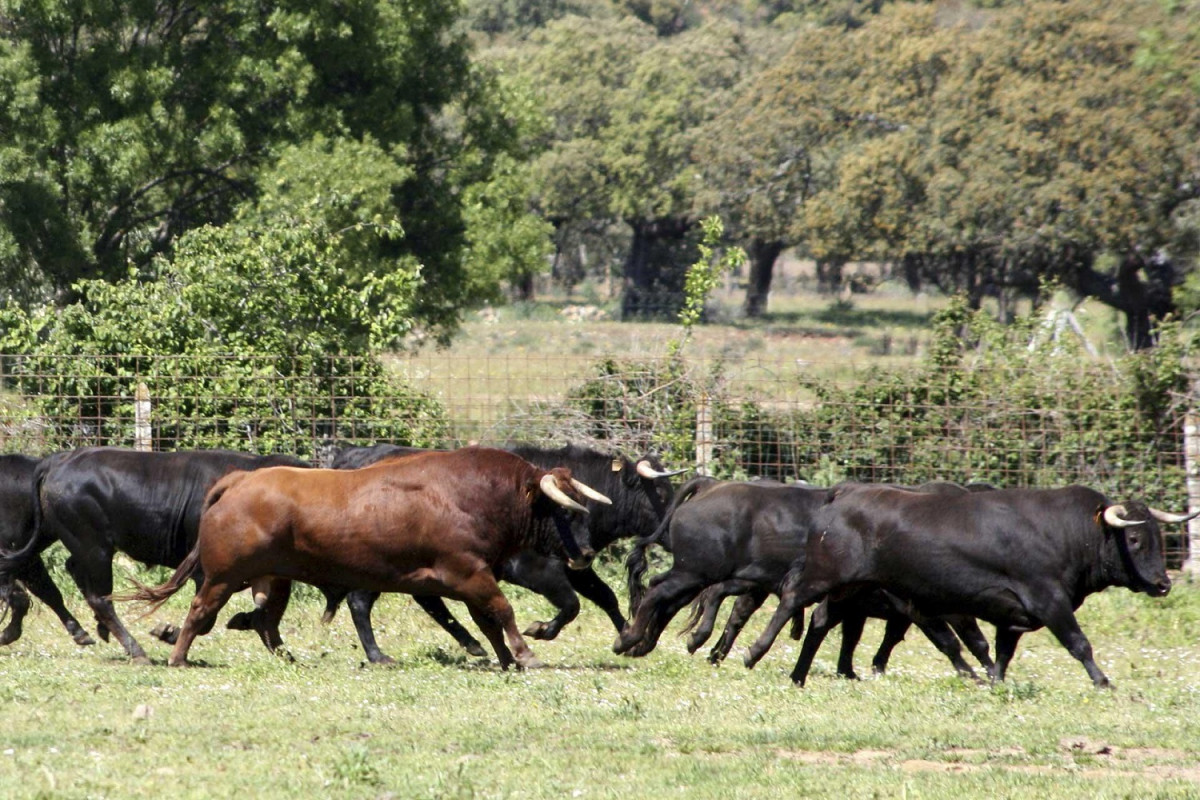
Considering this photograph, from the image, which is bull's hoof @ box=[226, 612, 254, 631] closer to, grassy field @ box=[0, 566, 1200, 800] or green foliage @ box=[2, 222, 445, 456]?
grassy field @ box=[0, 566, 1200, 800]

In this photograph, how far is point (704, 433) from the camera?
616 inches

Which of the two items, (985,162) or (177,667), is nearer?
(177,667)

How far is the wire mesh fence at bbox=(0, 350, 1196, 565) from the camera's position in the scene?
15242mm

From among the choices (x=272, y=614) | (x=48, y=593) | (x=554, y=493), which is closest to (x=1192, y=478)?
(x=554, y=493)

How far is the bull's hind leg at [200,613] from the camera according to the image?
1032 cm

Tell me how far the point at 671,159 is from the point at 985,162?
22.0 meters

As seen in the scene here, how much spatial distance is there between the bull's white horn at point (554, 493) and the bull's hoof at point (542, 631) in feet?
4.26

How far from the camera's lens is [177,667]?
1020 centimetres

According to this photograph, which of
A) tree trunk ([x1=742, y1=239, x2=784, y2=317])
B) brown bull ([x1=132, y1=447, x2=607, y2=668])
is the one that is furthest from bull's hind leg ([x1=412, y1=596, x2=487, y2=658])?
tree trunk ([x1=742, y1=239, x2=784, y2=317])

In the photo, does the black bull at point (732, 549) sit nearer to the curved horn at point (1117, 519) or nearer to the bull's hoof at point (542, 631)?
the bull's hoof at point (542, 631)

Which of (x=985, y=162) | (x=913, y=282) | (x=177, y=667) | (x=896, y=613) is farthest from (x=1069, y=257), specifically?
(x=177, y=667)

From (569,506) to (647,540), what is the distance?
6.08 ft

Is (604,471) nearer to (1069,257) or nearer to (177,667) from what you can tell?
(177,667)

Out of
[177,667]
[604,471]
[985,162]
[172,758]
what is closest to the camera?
[172,758]
